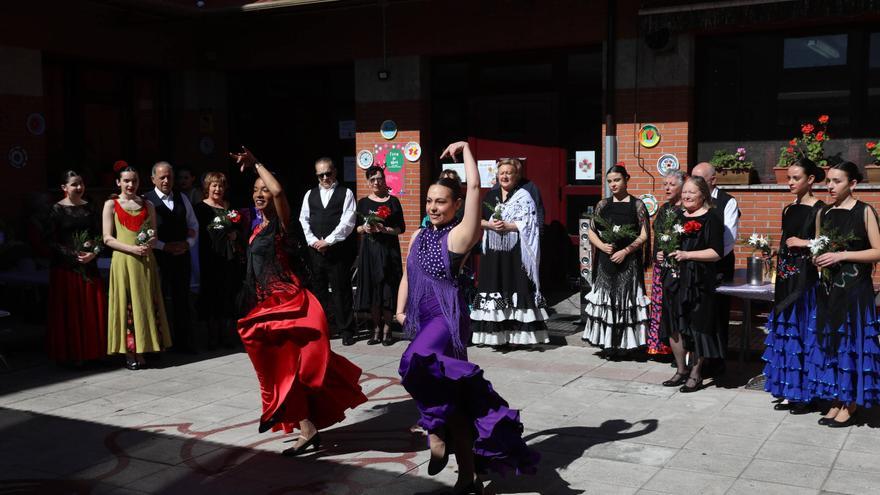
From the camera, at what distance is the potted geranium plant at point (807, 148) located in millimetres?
10266

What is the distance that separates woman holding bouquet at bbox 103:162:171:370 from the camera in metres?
8.88

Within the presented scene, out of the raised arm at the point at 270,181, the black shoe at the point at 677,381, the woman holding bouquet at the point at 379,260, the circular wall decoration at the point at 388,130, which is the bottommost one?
the black shoe at the point at 677,381

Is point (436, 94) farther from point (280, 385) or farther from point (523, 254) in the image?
point (280, 385)

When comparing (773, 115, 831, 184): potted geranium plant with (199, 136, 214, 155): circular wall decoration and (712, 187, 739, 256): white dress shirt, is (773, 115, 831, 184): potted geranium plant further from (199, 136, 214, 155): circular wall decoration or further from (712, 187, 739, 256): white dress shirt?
(199, 136, 214, 155): circular wall decoration

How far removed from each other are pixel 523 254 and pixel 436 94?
428cm

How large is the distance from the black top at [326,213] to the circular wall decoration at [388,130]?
2.93 meters

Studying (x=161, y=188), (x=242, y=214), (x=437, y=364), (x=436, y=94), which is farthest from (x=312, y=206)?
(x=437, y=364)

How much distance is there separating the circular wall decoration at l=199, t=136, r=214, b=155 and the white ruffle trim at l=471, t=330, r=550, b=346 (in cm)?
692

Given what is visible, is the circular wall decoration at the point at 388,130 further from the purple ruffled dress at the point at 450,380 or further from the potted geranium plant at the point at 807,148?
the purple ruffled dress at the point at 450,380

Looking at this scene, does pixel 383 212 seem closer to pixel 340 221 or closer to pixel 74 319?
pixel 340 221

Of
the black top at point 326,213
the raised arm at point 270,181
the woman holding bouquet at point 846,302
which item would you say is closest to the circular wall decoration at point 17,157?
the black top at point 326,213

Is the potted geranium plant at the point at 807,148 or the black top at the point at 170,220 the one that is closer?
the black top at the point at 170,220

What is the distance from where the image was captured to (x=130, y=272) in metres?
8.91

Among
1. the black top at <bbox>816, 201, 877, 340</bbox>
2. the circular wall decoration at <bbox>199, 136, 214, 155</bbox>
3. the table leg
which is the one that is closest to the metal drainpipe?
the table leg
